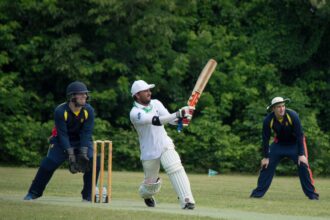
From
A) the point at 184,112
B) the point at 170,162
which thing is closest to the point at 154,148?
the point at 170,162

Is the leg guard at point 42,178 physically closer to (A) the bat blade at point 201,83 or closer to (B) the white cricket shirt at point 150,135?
(B) the white cricket shirt at point 150,135

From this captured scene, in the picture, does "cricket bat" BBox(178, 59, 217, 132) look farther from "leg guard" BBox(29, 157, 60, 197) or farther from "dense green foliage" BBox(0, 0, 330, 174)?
"dense green foliage" BBox(0, 0, 330, 174)

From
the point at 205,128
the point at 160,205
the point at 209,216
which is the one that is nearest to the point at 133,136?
the point at 205,128

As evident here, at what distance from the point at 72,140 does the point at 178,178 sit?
2.34m

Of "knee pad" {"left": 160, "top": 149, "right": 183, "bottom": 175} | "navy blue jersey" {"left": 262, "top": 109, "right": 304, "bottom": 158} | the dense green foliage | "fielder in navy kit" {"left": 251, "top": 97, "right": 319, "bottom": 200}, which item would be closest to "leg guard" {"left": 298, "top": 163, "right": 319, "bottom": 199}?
"fielder in navy kit" {"left": 251, "top": 97, "right": 319, "bottom": 200}

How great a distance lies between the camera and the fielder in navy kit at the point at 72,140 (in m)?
13.5

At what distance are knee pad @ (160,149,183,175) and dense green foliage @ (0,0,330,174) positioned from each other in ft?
46.2

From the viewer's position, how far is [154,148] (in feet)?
40.8

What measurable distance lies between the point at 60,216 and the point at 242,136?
59.5 ft

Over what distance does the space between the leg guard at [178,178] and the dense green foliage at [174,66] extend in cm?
1414

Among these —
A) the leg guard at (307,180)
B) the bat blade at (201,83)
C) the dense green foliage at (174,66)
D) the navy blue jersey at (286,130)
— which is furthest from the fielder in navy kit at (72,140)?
the dense green foliage at (174,66)

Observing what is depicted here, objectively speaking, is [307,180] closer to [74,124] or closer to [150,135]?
[150,135]

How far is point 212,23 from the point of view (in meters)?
31.0

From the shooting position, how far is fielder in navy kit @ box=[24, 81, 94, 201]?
44.2 ft
